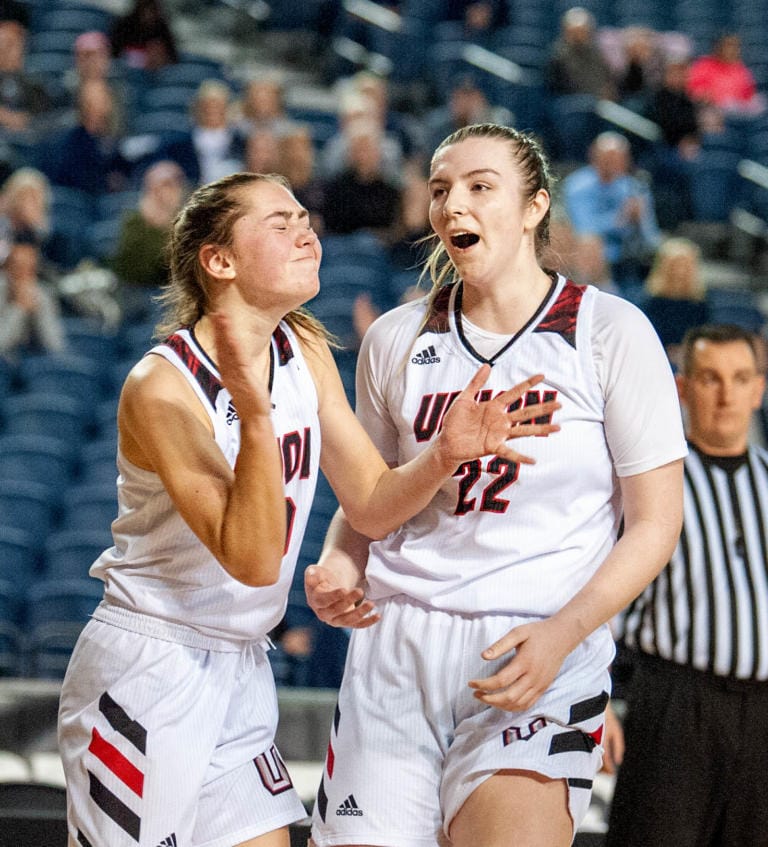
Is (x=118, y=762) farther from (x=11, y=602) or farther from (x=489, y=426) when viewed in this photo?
(x=11, y=602)

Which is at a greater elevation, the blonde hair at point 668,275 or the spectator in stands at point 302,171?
the spectator in stands at point 302,171

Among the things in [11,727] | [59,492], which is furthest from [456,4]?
[11,727]

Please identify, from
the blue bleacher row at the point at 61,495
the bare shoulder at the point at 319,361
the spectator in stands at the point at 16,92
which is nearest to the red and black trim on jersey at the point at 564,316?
the bare shoulder at the point at 319,361

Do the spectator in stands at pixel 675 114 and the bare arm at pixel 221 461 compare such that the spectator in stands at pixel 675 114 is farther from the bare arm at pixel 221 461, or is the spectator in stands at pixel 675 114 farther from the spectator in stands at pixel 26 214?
the bare arm at pixel 221 461

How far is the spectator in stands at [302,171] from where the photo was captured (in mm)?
8164

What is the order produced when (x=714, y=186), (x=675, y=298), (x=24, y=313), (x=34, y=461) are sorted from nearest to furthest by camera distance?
(x=34, y=461) < (x=675, y=298) < (x=24, y=313) < (x=714, y=186)

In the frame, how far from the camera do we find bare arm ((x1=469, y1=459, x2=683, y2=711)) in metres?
2.62

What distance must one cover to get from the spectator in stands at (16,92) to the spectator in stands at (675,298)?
475cm

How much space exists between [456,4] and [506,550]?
1000cm

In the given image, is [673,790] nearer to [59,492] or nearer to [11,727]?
[11,727]

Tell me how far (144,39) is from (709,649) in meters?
8.17

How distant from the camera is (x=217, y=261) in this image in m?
2.87

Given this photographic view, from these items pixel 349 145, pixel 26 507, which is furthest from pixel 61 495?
pixel 349 145

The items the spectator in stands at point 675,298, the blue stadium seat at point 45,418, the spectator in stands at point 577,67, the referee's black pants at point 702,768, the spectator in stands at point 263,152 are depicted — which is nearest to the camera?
the referee's black pants at point 702,768
